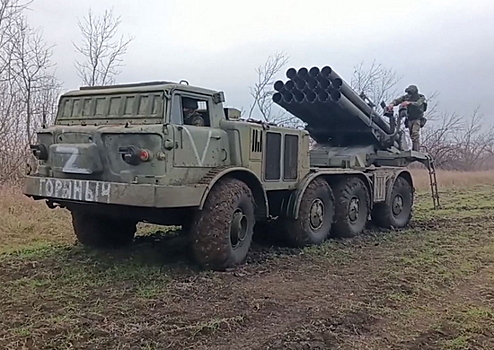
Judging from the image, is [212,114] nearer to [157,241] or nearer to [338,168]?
[157,241]

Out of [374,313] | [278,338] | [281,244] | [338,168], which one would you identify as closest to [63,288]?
[278,338]

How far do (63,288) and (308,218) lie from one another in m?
3.41

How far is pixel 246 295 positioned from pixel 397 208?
549 centimetres

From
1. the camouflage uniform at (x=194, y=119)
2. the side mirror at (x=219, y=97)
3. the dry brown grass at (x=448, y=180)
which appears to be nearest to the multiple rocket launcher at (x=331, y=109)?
the side mirror at (x=219, y=97)

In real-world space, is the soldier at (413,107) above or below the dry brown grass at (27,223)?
above

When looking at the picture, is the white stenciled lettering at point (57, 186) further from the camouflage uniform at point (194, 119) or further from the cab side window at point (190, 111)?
the camouflage uniform at point (194, 119)

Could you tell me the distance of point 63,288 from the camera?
16.7ft

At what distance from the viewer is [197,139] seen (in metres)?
5.74

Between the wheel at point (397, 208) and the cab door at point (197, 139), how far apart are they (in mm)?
4281

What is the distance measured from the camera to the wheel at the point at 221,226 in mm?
5652

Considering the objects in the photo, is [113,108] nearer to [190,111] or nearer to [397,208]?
[190,111]

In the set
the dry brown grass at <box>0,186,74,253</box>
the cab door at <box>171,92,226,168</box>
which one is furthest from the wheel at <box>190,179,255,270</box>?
the dry brown grass at <box>0,186,74,253</box>

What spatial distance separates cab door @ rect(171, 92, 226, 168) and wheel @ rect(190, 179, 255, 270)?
293 mm

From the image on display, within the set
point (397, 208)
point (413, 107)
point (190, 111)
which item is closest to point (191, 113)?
point (190, 111)
